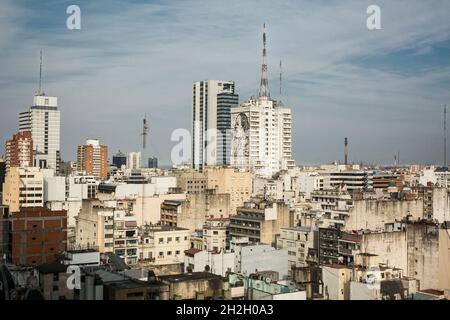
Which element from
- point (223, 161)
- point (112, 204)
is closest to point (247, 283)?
point (112, 204)

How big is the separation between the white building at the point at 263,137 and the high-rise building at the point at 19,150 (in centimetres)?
1001

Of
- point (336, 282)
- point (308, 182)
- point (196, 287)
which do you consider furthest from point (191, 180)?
point (196, 287)

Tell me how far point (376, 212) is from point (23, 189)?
1003cm

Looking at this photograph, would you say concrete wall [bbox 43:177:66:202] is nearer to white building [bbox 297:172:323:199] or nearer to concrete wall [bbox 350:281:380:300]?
white building [bbox 297:172:323:199]

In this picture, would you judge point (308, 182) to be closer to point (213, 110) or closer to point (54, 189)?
point (213, 110)

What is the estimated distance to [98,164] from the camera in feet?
102

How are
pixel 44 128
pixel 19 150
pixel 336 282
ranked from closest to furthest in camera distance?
pixel 336 282, pixel 19 150, pixel 44 128

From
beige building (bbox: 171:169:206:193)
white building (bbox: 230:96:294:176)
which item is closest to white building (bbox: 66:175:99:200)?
beige building (bbox: 171:169:206:193)

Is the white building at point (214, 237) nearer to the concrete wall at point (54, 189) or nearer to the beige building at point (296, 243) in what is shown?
the beige building at point (296, 243)

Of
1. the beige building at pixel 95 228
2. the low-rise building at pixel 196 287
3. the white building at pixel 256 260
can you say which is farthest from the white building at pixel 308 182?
the low-rise building at pixel 196 287

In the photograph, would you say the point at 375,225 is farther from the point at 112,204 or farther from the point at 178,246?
the point at 112,204

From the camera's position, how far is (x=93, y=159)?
30500mm
